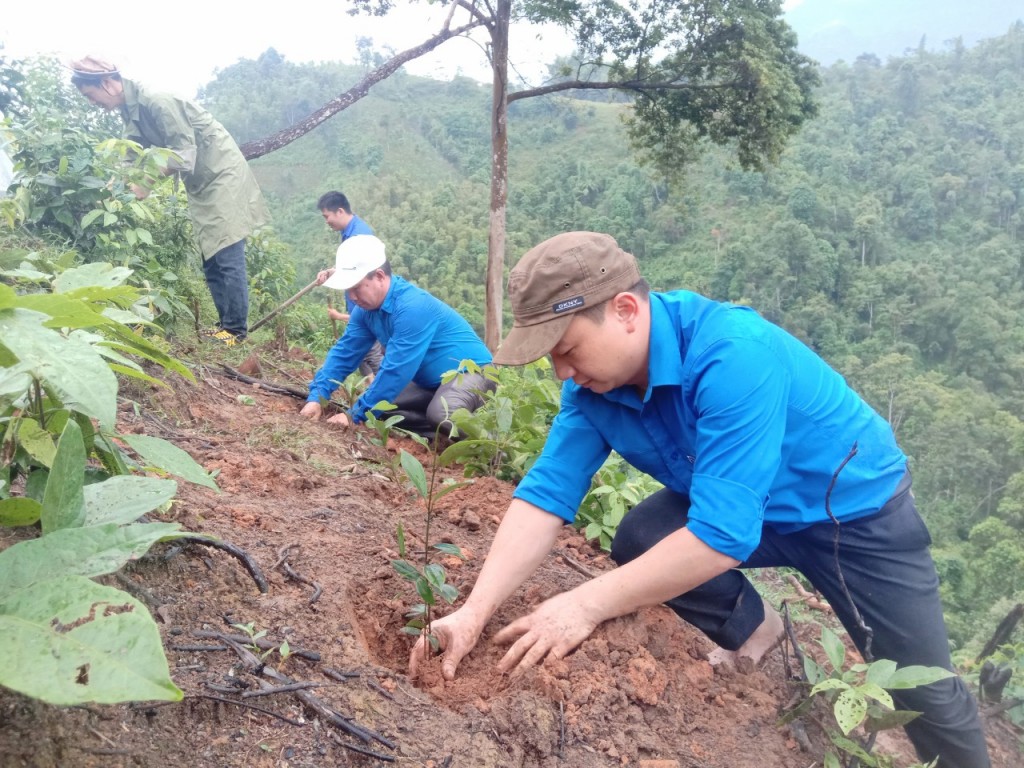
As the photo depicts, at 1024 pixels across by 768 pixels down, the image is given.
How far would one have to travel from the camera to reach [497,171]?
857 centimetres

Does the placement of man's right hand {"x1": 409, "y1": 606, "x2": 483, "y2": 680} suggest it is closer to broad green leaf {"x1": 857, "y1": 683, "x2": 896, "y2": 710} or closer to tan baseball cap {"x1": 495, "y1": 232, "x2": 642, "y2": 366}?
tan baseball cap {"x1": 495, "y1": 232, "x2": 642, "y2": 366}

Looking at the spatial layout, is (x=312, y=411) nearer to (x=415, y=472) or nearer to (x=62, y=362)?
(x=415, y=472)

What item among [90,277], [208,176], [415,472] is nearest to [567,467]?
[415,472]

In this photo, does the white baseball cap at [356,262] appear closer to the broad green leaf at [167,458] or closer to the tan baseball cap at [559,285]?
the tan baseball cap at [559,285]

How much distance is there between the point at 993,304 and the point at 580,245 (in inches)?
1485

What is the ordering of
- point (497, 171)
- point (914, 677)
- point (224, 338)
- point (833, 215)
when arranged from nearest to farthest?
1. point (914, 677)
2. point (224, 338)
3. point (497, 171)
4. point (833, 215)

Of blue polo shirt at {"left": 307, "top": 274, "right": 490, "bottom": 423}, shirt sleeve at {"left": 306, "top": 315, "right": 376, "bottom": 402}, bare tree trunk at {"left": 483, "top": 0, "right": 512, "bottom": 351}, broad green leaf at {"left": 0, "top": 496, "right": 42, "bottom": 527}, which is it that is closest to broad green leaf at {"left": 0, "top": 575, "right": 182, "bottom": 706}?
broad green leaf at {"left": 0, "top": 496, "right": 42, "bottom": 527}

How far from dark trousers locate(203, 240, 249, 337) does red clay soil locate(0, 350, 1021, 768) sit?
2883 millimetres

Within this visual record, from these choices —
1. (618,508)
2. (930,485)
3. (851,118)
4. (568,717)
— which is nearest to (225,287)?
(618,508)

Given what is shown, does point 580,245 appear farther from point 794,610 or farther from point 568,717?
point 794,610

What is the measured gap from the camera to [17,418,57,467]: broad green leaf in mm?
1045

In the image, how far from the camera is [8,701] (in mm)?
974

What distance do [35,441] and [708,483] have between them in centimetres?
120

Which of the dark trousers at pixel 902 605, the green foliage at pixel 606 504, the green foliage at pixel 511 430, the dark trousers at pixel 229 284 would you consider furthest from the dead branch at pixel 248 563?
the dark trousers at pixel 229 284
